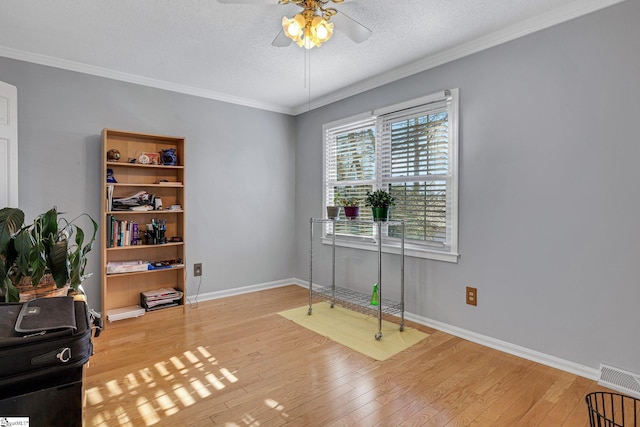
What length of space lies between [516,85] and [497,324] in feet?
5.78

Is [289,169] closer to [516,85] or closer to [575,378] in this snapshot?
[516,85]

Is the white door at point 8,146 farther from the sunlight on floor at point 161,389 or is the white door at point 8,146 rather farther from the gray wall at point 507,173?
the sunlight on floor at point 161,389

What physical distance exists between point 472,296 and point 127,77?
3.68 m

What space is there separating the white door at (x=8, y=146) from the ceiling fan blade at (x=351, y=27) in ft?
7.74

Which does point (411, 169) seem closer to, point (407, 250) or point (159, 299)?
point (407, 250)

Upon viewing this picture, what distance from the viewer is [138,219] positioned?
3381 millimetres

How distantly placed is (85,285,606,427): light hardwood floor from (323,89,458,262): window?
0.87 metres

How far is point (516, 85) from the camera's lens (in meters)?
2.47

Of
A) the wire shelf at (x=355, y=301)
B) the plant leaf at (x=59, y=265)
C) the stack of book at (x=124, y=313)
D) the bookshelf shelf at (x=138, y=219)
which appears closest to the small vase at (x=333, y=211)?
the wire shelf at (x=355, y=301)

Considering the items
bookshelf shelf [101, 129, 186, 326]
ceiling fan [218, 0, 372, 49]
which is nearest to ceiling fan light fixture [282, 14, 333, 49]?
ceiling fan [218, 0, 372, 49]

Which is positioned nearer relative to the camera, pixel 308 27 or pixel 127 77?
pixel 308 27

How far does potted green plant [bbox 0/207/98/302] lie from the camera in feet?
6.15

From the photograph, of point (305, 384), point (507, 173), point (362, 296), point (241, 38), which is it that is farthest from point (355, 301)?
point (241, 38)

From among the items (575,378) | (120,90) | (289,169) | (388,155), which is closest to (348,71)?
(388,155)
